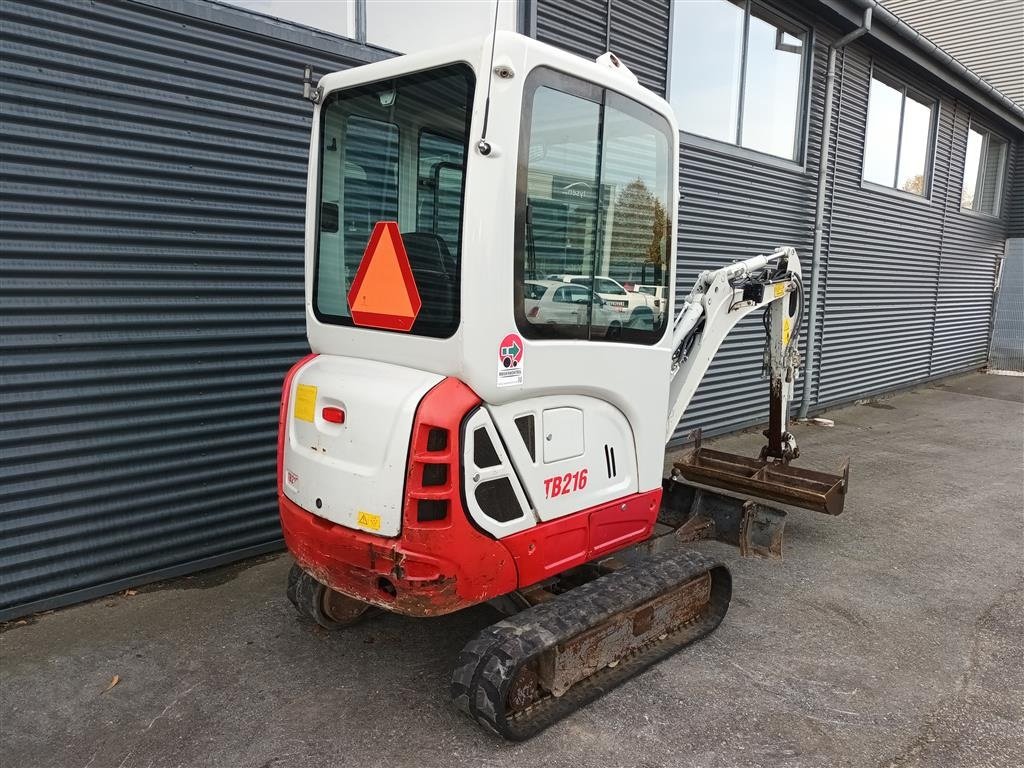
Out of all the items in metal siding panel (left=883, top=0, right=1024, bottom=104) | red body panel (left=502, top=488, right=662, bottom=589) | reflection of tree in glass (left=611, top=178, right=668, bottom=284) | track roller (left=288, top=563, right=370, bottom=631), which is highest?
metal siding panel (left=883, top=0, right=1024, bottom=104)

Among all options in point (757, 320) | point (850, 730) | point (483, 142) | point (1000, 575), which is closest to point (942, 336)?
point (757, 320)

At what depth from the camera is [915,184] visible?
40.5ft

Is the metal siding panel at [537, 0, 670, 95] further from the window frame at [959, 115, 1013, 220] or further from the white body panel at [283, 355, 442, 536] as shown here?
the window frame at [959, 115, 1013, 220]

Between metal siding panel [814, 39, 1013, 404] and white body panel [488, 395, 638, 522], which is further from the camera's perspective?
metal siding panel [814, 39, 1013, 404]

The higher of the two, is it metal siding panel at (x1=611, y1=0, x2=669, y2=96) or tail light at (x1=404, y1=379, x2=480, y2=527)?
metal siding panel at (x1=611, y1=0, x2=669, y2=96)

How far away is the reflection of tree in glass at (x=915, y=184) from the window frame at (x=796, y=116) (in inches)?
147

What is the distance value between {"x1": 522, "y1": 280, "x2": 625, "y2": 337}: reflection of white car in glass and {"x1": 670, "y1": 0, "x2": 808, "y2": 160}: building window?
16.8ft

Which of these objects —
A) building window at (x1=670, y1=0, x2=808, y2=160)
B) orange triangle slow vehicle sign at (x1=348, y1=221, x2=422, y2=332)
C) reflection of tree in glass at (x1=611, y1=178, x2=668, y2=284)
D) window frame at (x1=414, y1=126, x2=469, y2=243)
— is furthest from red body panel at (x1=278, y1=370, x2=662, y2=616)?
building window at (x1=670, y1=0, x2=808, y2=160)

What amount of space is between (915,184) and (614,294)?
452 inches

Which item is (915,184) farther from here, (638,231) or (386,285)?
(386,285)

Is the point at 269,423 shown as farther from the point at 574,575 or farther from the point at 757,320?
the point at 757,320

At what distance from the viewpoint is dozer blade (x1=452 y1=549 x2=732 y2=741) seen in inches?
112

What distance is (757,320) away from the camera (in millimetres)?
9062

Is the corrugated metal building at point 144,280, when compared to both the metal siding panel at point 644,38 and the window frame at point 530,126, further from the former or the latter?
the window frame at point 530,126
